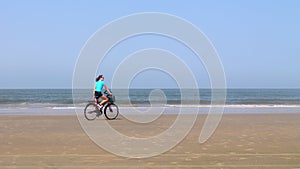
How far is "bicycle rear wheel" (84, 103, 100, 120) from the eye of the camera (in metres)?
17.6

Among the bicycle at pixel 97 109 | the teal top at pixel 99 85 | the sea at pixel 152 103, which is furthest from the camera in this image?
the sea at pixel 152 103

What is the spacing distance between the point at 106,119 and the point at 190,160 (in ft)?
32.5

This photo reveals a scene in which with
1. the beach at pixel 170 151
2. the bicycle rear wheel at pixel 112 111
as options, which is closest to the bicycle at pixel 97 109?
the bicycle rear wheel at pixel 112 111

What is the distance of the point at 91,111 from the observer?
17.5 m

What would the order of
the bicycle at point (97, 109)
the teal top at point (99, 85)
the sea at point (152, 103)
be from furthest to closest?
the sea at point (152, 103) < the bicycle at point (97, 109) < the teal top at point (99, 85)

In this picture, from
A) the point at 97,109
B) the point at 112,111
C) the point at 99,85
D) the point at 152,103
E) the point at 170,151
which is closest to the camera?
the point at 170,151

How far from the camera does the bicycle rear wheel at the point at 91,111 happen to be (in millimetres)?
17578

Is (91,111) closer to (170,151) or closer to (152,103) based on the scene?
(170,151)

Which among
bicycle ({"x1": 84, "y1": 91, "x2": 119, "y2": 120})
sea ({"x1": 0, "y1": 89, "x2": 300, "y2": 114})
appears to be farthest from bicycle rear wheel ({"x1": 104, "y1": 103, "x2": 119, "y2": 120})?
sea ({"x1": 0, "y1": 89, "x2": 300, "y2": 114})

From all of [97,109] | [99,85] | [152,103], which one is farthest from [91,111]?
[152,103]

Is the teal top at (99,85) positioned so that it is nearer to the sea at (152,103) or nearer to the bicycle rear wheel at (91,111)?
the sea at (152,103)

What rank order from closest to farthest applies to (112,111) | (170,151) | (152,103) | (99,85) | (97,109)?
(170,151), (99,85), (97,109), (112,111), (152,103)

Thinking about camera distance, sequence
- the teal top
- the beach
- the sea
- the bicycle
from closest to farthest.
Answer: the beach, the teal top, the bicycle, the sea

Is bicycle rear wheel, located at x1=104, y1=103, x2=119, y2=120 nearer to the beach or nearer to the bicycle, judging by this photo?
the bicycle
